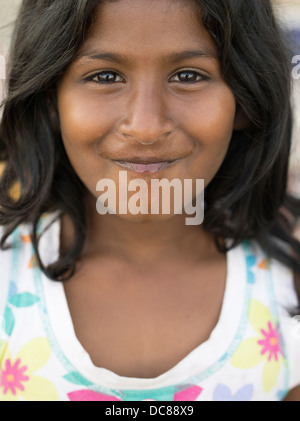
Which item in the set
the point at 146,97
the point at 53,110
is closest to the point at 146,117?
the point at 146,97

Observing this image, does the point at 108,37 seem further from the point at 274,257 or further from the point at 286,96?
the point at 274,257

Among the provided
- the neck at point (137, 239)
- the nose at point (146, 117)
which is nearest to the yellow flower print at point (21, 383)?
the neck at point (137, 239)

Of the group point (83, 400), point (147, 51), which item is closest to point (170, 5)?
point (147, 51)

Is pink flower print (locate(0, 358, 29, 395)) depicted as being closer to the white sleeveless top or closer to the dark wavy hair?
the white sleeveless top

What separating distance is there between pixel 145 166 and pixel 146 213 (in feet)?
0.31

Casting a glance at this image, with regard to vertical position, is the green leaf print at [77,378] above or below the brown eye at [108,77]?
below

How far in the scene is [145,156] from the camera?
3.13ft

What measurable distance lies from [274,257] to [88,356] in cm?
47

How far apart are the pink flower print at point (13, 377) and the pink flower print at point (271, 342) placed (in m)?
0.49

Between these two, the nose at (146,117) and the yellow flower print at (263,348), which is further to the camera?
the yellow flower print at (263,348)

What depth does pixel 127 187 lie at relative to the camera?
39.0 inches

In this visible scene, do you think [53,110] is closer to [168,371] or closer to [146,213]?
[146,213]

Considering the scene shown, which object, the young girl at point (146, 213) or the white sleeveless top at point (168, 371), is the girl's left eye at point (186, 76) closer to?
the young girl at point (146, 213)

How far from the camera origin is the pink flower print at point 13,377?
1070 millimetres
